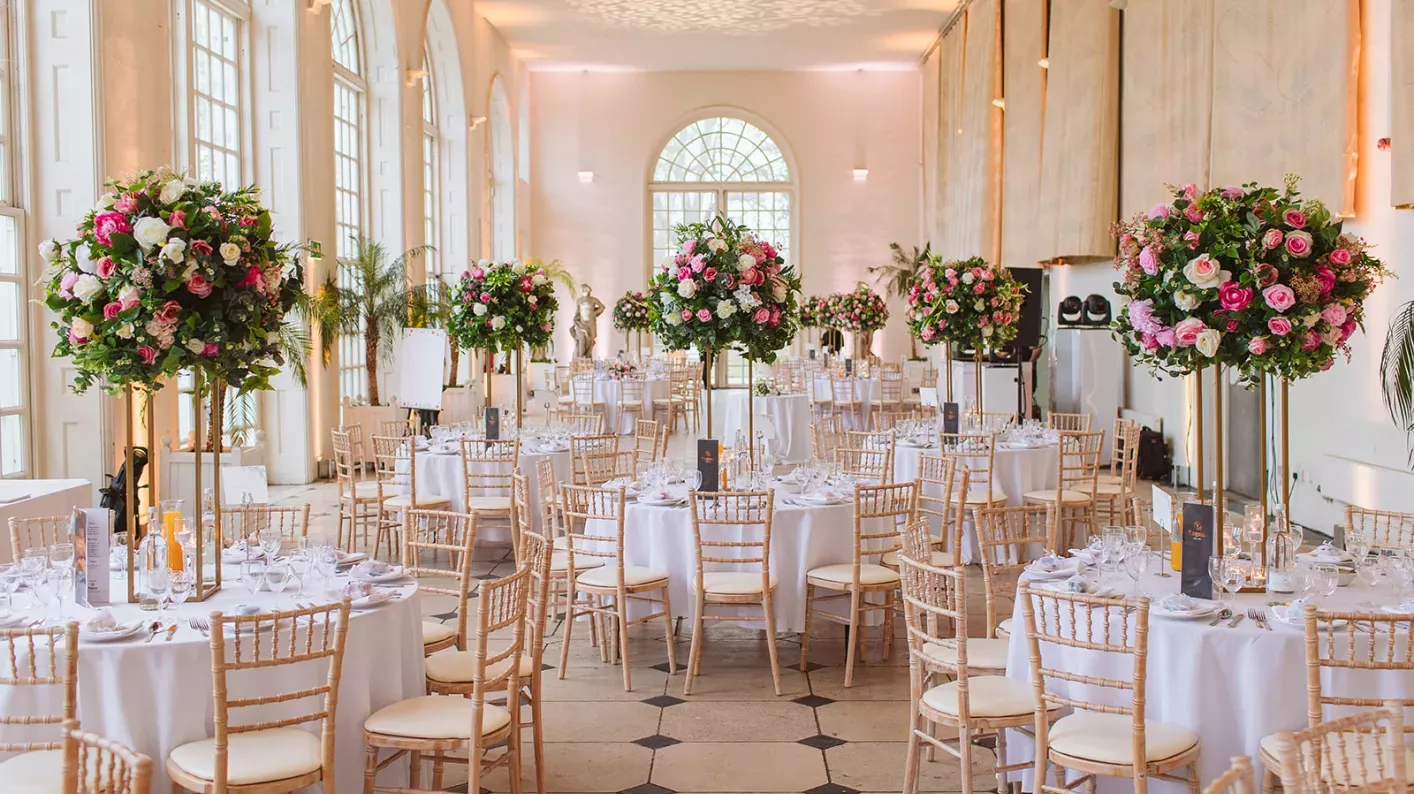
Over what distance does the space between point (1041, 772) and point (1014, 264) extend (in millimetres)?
14701

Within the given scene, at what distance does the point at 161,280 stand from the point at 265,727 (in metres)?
1.41

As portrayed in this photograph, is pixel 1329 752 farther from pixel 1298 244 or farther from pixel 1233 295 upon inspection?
pixel 1298 244

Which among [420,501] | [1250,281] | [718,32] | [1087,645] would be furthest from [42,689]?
[718,32]

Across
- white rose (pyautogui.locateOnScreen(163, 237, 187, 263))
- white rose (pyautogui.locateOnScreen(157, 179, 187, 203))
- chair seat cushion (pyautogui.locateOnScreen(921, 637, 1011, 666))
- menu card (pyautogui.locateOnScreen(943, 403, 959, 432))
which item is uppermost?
white rose (pyautogui.locateOnScreen(157, 179, 187, 203))

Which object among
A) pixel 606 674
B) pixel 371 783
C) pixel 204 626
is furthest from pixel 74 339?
pixel 606 674

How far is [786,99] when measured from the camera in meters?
25.7

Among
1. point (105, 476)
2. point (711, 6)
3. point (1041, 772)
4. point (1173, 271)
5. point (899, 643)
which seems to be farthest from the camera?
point (711, 6)

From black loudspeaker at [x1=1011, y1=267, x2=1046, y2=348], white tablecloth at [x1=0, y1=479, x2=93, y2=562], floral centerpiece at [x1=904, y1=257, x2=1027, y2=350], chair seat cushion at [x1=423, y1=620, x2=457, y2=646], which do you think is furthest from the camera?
black loudspeaker at [x1=1011, y1=267, x2=1046, y2=348]

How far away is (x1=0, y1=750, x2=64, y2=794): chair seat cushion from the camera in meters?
3.22

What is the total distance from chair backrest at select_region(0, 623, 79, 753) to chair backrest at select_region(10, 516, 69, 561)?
1.31 meters

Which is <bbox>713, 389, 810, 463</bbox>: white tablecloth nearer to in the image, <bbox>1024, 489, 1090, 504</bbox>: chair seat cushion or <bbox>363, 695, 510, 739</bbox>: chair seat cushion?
<bbox>1024, 489, 1090, 504</bbox>: chair seat cushion

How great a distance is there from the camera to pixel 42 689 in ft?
11.6

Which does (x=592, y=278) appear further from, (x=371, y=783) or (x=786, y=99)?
(x=371, y=783)

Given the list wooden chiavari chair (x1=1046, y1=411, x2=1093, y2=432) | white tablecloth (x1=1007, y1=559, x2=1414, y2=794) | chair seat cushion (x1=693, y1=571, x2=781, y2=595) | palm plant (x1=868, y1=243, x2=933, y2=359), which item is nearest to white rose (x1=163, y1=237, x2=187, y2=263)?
chair seat cushion (x1=693, y1=571, x2=781, y2=595)
